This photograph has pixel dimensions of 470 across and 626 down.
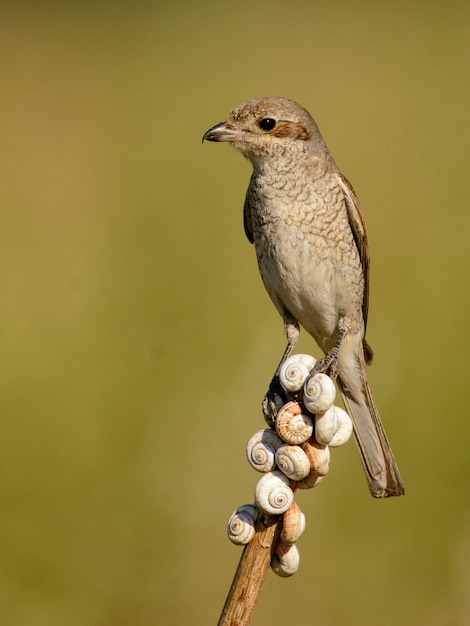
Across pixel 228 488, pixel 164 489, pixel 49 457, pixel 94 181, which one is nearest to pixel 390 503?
pixel 228 488

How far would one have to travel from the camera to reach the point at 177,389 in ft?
14.2

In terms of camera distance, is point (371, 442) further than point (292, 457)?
Yes

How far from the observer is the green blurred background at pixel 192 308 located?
3828 mm

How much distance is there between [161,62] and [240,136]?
115 inches

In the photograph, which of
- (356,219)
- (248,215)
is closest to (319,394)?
(356,219)

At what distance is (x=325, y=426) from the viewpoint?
2281mm

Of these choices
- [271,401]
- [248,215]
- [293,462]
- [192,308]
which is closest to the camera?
[293,462]

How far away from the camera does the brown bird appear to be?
134 inches

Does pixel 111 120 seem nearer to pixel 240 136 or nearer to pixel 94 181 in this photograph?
pixel 94 181

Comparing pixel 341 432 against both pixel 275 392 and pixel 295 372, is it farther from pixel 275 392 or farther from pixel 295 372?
pixel 275 392

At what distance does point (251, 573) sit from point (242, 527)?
0.12 metres

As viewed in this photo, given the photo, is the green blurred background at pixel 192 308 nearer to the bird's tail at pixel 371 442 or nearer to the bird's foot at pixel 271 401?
the bird's tail at pixel 371 442

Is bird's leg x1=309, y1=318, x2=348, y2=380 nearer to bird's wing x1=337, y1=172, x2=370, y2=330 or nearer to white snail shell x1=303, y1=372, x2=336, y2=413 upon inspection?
bird's wing x1=337, y1=172, x2=370, y2=330

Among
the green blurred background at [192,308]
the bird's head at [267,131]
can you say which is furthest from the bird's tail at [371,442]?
the bird's head at [267,131]
